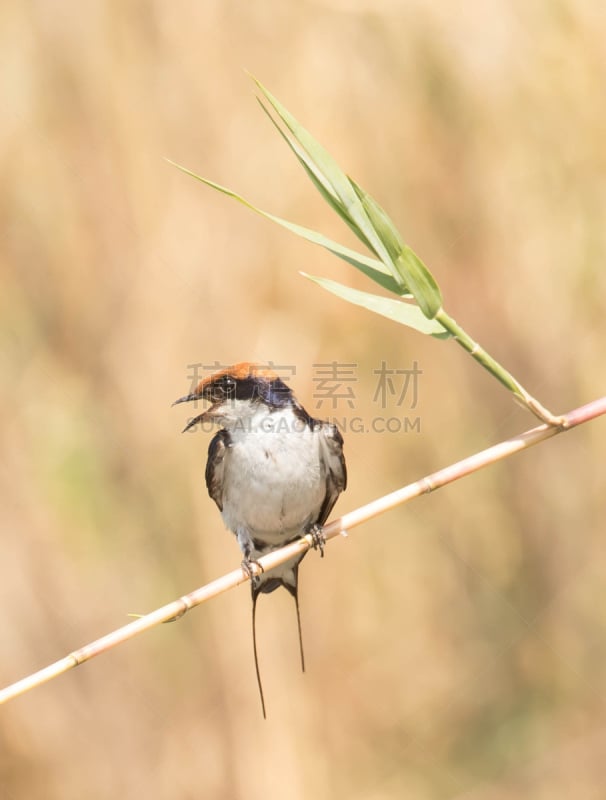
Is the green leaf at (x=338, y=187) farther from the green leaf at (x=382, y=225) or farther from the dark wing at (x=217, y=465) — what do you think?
the dark wing at (x=217, y=465)

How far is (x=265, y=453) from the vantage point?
2.46 meters

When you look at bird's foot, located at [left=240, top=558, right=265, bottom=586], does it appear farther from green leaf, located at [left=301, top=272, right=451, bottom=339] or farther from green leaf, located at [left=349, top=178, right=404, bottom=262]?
green leaf, located at [left=349, top=178, right=404, bottom=262]

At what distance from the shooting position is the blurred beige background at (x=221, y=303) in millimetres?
2811

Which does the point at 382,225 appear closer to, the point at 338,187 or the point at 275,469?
the point at 338,187

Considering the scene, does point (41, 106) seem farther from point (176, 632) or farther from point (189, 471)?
point (176, 632)

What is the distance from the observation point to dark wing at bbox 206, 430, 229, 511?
258 centimetres

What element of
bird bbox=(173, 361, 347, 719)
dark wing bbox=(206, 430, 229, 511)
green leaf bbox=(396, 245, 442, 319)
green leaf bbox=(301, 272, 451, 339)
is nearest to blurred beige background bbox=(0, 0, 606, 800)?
dark wing bbox=(206, 430, 229, 511)

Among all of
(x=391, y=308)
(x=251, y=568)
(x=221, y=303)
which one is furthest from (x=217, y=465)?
(x=391, y=308)

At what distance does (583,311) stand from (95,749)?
2.17 m

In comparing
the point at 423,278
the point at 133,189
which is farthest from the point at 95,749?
the point at 423,278

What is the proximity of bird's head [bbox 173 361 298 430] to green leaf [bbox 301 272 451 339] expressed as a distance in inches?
45.2

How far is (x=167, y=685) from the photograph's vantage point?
120 inches

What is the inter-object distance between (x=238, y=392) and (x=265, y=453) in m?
0.18

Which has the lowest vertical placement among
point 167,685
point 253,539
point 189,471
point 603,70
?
point 167,685
